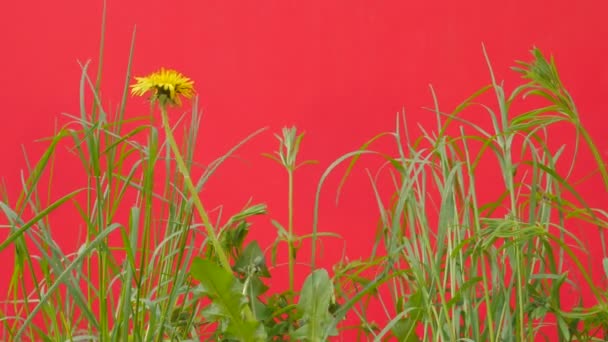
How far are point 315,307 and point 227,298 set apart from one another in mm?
78

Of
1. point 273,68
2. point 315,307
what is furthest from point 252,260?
point 273,68

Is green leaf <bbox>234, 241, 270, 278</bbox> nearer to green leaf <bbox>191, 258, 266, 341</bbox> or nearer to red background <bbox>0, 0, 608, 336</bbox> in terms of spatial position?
green leaf <bbox>191, 258, 266, 341</bbox>

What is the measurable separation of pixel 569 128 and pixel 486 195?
0.60 feet

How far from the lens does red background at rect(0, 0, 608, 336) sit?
1.64 meters

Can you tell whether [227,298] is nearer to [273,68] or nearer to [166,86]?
[166,86]

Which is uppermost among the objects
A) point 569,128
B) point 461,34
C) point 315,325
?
point 461,34

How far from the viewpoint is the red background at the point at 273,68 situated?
1.64 metres

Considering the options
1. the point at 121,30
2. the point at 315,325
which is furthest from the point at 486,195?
the point at 315,325

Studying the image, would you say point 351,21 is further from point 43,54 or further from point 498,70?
point 43,54

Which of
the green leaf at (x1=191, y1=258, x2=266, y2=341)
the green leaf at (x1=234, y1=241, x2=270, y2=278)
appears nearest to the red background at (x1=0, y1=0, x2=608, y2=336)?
the green leaf at (x1=234, y1=241, x2=270, y2=278)

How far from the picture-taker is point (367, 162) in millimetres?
1640

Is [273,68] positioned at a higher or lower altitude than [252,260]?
higher

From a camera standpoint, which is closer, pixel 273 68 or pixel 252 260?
pixel 252 260

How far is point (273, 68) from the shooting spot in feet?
5.52
